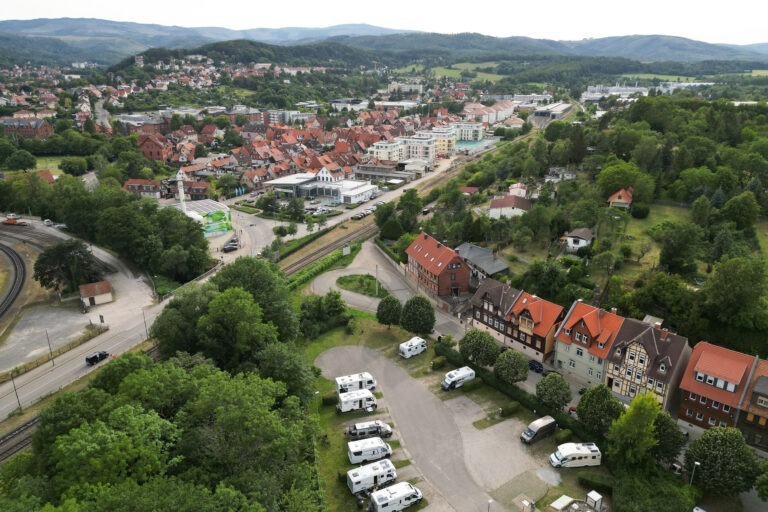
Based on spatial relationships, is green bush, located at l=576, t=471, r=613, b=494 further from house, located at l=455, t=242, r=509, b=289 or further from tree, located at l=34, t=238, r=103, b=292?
tree, located at l=34, t=238, r=103, b=292

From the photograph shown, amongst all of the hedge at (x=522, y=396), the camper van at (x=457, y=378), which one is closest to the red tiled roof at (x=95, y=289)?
the hedge at (x=522, y=396)

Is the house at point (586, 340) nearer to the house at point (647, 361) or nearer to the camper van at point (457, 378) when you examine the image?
the house at point (647, 361)

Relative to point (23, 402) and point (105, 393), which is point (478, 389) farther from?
point (23, 402)

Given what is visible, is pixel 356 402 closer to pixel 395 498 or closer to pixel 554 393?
pixel 395 498

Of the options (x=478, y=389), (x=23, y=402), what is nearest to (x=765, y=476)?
(x=478, y=389)

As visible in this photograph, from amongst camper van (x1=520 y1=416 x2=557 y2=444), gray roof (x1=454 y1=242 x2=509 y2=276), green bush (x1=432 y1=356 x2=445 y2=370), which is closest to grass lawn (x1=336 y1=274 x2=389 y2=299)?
gray roof (x1=454 y1=242 x2=509 y2=276)

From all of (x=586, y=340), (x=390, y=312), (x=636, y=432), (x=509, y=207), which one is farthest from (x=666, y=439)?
(x=509, y=207)
